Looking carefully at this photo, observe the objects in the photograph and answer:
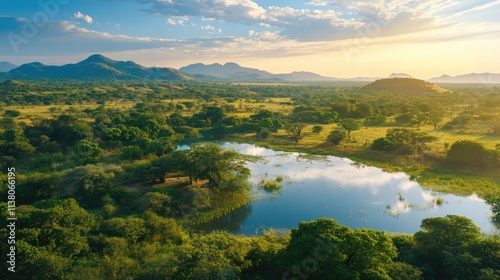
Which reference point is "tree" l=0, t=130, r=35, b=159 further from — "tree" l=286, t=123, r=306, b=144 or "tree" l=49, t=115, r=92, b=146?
"tree" l=286, t=123, r=306, b=144

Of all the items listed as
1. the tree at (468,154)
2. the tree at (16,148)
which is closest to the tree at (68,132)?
the tree at (16,148)

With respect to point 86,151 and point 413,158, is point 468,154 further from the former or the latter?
point 86,151

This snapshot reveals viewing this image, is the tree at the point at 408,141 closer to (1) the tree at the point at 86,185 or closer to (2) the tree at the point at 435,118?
(2) the tree at the point at 435,118

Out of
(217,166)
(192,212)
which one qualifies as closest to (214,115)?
(217,166)

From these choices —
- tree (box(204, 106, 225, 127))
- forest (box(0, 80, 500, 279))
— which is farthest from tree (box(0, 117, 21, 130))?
tree (box(204, 106, 225, 127))

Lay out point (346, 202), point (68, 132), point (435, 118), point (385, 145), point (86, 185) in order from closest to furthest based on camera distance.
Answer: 1. point (86, 185)
2. point (346, 202)
3. point (385, 145)
4. point (68, 132)
5. point (435, 118)

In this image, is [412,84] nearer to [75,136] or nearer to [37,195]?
[75,136]

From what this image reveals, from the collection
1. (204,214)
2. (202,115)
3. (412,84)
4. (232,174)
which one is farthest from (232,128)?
(412,84)
